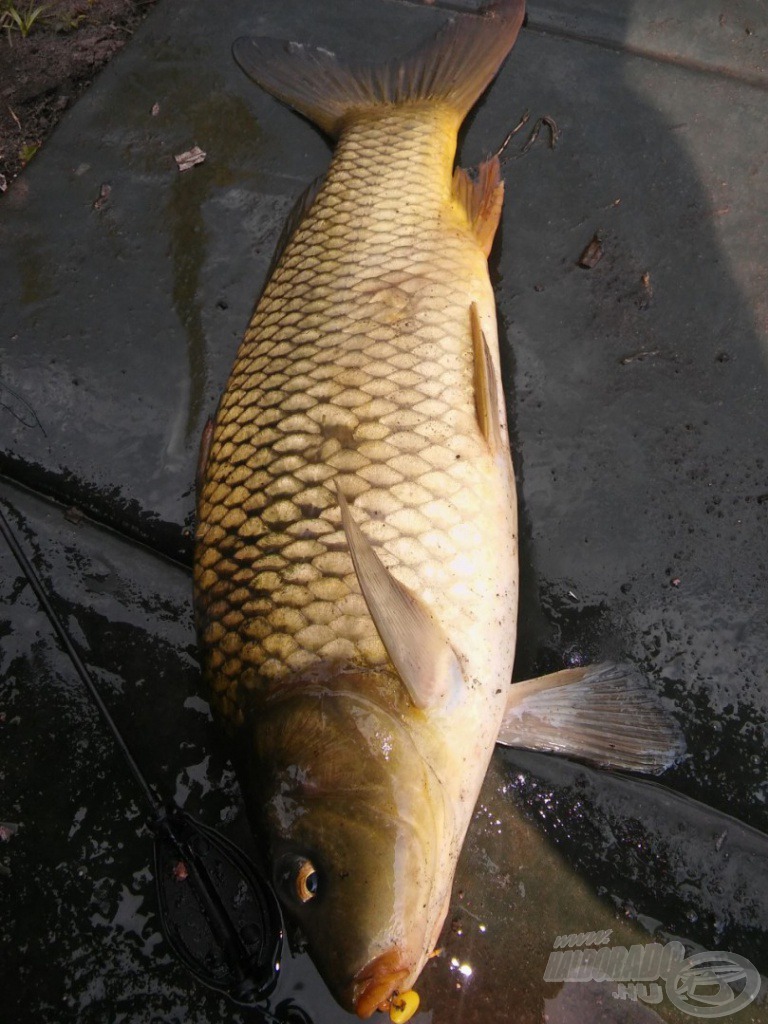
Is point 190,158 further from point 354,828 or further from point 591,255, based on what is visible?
point 354,828

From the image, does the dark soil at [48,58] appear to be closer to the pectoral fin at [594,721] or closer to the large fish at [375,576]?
the large fish at [375,576]

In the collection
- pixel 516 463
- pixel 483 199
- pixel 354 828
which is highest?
pixel 483 199

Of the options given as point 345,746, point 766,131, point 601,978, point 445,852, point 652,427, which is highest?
point 766,131

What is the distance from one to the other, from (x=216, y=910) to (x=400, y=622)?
2.38 feet

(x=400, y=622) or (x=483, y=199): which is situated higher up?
(x=483, y=199)

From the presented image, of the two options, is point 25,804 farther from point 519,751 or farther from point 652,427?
point 652,427

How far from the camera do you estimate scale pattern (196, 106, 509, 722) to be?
146cm

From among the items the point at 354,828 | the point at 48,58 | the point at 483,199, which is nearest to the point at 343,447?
the point at 354,828

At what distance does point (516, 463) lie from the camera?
1.99 m

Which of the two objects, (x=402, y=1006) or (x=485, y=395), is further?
(x=485, y=395)

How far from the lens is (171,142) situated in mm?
2479

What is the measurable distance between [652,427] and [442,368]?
25.9 inches

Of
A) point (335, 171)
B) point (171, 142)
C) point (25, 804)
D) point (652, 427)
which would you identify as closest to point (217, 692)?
point (25, 804)

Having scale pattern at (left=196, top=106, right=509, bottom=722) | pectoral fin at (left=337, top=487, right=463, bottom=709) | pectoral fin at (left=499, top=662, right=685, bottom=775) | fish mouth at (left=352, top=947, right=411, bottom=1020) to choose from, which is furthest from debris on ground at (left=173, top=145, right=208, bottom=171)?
fish mouth at (left=352, top=947, right=411, bottom=1020)
